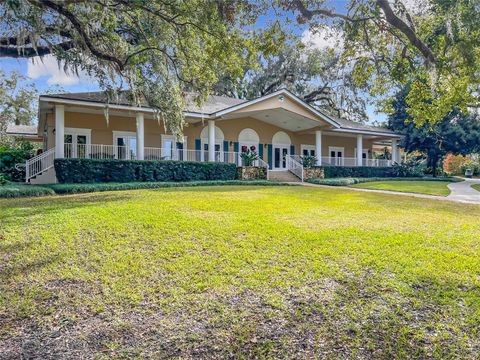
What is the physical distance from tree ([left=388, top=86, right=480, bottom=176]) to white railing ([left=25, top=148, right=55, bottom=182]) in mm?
22546

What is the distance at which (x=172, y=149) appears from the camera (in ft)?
61.2

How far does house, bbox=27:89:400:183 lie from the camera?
1476 centimetres

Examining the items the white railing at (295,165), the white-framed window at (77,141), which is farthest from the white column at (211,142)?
the white-framed window at (77,141)

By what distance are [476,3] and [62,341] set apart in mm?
7403

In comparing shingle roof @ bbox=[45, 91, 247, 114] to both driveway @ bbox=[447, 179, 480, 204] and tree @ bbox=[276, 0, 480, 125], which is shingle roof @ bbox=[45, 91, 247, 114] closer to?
tree @ bbox=[276, 0, 480, 125]

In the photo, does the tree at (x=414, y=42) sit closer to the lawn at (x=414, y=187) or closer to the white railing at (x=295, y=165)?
the lawn at (x=414, y=187)

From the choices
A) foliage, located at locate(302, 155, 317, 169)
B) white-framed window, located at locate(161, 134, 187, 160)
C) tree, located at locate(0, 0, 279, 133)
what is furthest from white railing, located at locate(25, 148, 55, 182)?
foliage, located at locate(302, 155, 317, 169)

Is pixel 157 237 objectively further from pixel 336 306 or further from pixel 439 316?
pixel 439 316

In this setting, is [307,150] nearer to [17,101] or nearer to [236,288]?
[236,288]

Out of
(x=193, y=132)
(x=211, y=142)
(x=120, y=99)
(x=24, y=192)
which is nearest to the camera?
(x=24, y=192)

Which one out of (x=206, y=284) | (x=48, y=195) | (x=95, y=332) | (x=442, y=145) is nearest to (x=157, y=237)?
(x=206, y=284)

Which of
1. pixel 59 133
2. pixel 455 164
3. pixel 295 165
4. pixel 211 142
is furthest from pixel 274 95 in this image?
pixel 455 164

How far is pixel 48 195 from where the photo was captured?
10.4 meters

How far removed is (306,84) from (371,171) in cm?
1198
